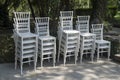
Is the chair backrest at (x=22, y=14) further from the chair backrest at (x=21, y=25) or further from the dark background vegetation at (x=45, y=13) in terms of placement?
the dark background vegetation at (x=45, y=13)

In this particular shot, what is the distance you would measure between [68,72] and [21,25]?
1662 mm

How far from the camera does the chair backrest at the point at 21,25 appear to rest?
6543mm

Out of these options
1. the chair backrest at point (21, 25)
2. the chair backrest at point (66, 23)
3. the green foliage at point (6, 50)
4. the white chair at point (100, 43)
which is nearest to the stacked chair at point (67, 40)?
the chair backrest at point (66, 23)

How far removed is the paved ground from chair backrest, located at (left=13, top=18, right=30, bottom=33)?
2.97 ft

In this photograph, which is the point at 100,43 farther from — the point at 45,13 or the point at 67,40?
the point at 45,13

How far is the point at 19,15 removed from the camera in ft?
22.0

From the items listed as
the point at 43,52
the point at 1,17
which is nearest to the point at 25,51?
the point at 43,52

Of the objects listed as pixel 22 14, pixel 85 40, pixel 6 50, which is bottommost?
pixel 6 50

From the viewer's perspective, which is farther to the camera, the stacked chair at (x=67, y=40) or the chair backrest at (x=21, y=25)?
the stacked chair at (x=67, y=40)

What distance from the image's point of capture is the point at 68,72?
20.7 ft

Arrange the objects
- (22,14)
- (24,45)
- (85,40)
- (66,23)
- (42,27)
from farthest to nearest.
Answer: (66,23) < (85,40) < (42,27) < (22,14) < (24,45)

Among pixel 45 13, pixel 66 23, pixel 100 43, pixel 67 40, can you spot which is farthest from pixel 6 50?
pixel 45 13

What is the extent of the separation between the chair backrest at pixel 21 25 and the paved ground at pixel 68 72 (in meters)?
0.91

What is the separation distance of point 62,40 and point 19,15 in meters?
1.28
